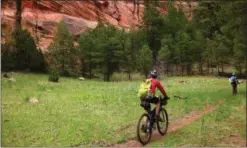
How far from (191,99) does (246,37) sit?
5833 millimetres

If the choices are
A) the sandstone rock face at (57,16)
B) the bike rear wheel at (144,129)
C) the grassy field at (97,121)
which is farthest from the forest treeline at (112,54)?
the bike rear wheel at (144,129)

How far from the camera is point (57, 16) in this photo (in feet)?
238

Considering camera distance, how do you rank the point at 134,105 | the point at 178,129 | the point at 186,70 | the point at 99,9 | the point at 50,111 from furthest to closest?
the point at 99,9 < the point at 186,70 < the point at 134,105 < the point at 50,111 < the point at 178,129

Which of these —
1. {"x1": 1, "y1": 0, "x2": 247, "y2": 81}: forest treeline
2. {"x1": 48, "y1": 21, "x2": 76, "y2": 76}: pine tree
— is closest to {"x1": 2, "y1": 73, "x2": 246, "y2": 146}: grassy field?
{"x1": 1, "y1": 0, "x2": 247, "y2": 81}: forest treeline

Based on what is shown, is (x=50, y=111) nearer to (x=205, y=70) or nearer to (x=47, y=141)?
(x=47, y=141)

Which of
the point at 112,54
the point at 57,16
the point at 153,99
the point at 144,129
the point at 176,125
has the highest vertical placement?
the point at 57,16

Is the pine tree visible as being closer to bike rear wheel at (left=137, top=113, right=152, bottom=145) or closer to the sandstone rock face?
the sandstone rock face

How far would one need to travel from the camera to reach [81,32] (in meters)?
70.2

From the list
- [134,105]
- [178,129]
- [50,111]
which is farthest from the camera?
[134,105]

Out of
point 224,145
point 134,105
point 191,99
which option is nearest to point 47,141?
point 224,145

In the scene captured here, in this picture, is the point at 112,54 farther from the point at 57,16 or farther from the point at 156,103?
the point at 156,103

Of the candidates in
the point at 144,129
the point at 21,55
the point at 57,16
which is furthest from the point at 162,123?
the point at 57,16

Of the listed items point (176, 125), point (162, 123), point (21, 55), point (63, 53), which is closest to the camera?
point (162, 123)

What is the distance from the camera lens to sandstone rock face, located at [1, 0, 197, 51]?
70.1m
